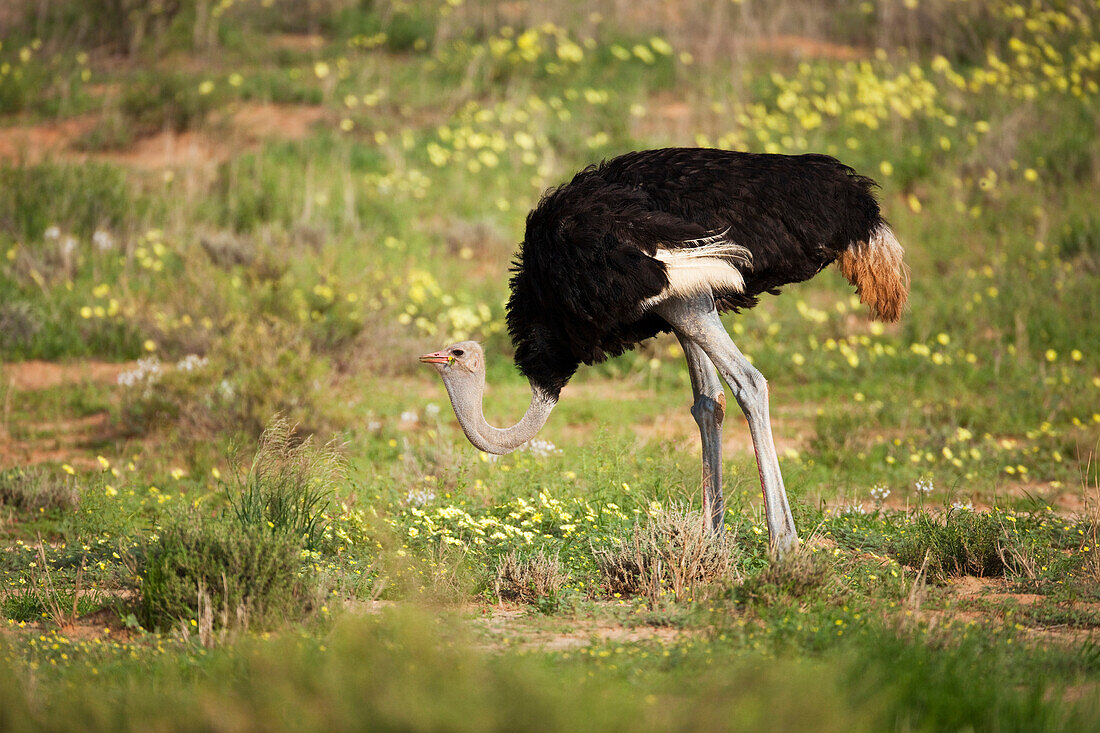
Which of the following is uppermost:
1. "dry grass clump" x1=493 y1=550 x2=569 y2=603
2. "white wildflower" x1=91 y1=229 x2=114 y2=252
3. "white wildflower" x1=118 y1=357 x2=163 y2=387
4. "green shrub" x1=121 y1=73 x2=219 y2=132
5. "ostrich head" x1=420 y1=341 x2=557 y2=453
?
"green shrub" x1=121 y1=73 x2=219 y2=132

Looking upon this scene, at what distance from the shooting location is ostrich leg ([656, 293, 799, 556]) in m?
4.77

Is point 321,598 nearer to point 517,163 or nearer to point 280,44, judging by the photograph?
point 517,163

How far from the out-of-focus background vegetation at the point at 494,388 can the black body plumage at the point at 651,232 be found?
0.96 m

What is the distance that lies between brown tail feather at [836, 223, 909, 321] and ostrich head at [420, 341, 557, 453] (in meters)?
1.53

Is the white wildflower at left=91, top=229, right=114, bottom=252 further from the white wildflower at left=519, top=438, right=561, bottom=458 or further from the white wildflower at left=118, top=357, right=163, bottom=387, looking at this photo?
the white wildflower at left=519, top=438, right=561, bottom=458

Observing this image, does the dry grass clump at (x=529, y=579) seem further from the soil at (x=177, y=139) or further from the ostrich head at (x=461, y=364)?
the soil at (x=177, y=139)

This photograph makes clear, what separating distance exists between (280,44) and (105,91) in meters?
2.71

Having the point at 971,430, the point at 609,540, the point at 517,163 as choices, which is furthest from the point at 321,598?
the point at 517,163

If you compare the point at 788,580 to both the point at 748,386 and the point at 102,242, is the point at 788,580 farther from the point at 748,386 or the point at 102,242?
the point at 102,242

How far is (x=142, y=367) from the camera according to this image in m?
8.23

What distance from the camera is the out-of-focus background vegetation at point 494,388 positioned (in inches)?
148

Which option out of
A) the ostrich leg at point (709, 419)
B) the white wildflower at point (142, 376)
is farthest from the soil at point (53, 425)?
the ostrich leg at point (709, 419)

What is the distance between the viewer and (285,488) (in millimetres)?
5043

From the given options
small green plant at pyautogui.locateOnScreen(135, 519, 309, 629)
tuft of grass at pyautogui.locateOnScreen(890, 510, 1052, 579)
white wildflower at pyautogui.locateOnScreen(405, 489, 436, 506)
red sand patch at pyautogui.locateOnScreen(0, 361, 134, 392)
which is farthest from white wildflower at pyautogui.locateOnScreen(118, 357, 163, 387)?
tuft of grass at pyautogui.locateOnScreen(890, 510, 1052, 579)
